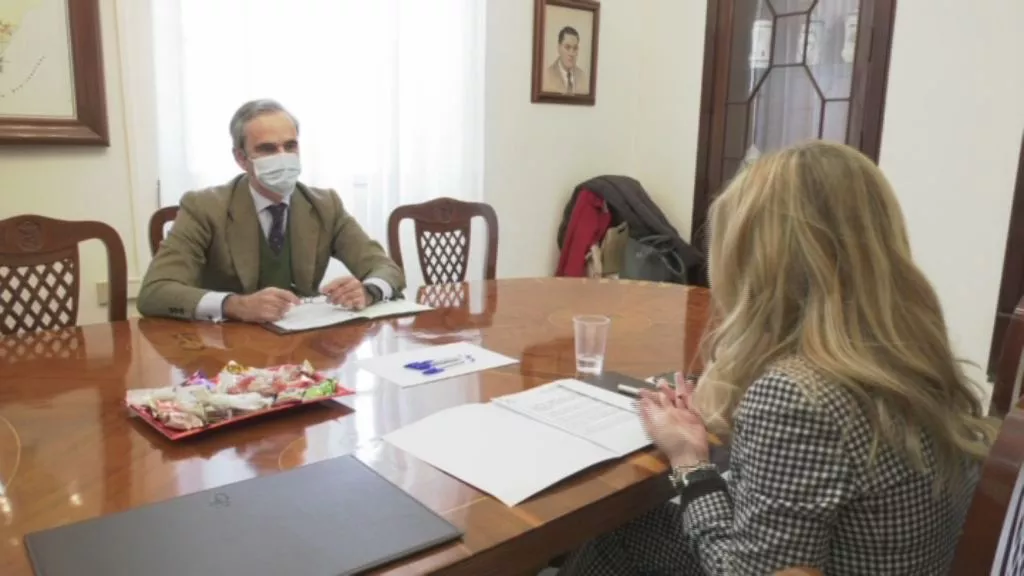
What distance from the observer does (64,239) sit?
1823mm

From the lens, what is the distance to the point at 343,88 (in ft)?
9.79

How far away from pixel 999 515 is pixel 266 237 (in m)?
1.80

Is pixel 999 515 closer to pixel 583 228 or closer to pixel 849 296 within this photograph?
pixel 849 296

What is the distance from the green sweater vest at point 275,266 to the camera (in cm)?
204

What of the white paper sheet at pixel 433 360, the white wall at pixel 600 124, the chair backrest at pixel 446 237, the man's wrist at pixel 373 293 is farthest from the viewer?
the white wall at pixel 600 124

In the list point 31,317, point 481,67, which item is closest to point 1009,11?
point 481,67

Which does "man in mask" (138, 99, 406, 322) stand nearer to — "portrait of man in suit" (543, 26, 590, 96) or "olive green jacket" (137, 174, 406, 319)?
"olive green jacket" (137, 174, 406, 319)

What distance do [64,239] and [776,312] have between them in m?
1.63

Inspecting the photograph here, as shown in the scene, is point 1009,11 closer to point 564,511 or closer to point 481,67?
point 481,67

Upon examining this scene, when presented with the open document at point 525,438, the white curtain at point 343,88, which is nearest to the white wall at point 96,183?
the white curtain at point 343,88

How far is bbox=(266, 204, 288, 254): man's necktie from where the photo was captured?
2.06m

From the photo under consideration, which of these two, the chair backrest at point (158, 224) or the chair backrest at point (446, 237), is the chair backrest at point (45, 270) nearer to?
the chair backrest at point (158, 224)

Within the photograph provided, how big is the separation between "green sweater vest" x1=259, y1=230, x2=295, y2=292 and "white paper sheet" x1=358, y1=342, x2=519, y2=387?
2.30ft

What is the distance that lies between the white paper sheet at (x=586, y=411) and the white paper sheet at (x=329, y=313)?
0.59 m
